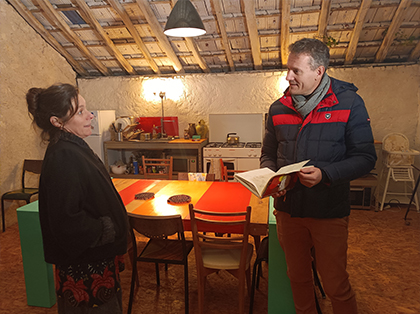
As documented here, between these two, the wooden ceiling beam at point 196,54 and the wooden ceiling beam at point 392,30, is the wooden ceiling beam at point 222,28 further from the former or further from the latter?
the wooden ceiling beam at point 392,30

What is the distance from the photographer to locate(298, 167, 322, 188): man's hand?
1500 mm

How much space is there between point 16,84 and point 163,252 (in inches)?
146

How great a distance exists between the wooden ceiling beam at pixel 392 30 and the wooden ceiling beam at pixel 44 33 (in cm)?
513

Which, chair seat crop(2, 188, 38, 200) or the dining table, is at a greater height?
the dining table

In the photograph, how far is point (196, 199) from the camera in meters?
2.69

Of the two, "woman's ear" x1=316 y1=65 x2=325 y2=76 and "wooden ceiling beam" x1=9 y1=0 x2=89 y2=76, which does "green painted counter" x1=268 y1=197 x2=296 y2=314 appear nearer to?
"woman's ear" x1=316 y1=65 x2=325 y2=76

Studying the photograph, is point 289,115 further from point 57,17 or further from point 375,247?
point 57,17

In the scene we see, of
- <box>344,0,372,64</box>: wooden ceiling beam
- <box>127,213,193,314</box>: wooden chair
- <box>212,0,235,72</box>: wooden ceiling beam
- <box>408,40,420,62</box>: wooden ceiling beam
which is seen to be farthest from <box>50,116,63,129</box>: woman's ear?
<box>408,40,420,62</box>: wooden ceiling beam

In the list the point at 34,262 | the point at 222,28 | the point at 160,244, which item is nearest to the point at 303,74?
the point at 160,244

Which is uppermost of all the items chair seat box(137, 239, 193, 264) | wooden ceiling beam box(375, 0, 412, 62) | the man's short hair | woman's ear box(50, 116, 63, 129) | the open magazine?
wooden ceiling beam box(375, 0, 412, 62)

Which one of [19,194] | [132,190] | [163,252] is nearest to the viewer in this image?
[163,252]

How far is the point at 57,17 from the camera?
452cm

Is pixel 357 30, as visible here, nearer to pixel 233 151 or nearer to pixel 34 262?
pixel 233 151

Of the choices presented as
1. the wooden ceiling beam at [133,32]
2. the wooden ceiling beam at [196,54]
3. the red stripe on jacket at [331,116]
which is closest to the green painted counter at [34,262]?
the red stripe on jacket at [331,116]
